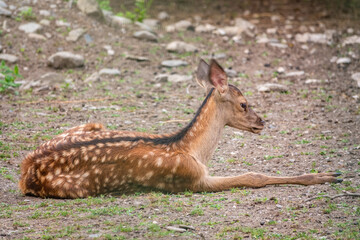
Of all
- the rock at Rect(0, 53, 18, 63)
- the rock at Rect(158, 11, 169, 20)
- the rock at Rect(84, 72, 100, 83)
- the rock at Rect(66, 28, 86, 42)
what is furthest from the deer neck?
the rock at Rect(158, 11, 169, 20)

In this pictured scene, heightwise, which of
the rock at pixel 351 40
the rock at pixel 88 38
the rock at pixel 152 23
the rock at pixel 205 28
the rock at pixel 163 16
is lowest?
the rock at pixel 88 38

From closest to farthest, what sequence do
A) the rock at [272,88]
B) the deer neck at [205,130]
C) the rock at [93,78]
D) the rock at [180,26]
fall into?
the deer neck at [205,130] → the rock at [272,88] → the rock at [93,78] → the rock at [180,26]

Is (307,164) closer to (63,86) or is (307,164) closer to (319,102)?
(319,102)

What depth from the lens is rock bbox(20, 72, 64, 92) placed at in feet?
37.9

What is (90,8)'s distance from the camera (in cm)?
1471

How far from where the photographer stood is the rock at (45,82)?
11558 millimetres

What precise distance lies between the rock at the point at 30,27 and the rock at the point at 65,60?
1383 mm

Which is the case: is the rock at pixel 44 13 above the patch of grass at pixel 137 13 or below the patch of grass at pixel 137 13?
below

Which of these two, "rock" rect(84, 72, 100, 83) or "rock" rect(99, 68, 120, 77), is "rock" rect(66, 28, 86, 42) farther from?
"rock" rect(84, 72, 100, 83)

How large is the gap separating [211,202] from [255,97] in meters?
5.69

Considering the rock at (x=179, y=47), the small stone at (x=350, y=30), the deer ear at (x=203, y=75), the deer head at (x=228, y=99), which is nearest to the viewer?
the deer head at (x=228, y=99)

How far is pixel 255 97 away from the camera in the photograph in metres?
11.4

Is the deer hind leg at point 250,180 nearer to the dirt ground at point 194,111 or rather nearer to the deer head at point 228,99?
the dirt ground at point 194,111

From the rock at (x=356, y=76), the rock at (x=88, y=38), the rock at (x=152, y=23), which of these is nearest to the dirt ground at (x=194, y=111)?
the rock at (x=88, y=38)
